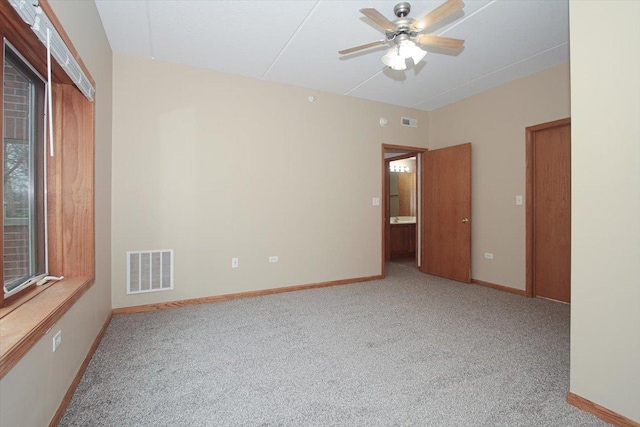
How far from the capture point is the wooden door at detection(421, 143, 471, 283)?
4.41 m

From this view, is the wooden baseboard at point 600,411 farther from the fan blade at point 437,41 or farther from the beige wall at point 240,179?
the beige wall at point 240,179

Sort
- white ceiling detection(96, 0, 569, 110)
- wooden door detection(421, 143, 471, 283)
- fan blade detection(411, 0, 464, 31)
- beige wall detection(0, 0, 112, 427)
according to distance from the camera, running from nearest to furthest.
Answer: beige wall detection(0, 0, 112, 427) → fan blade detection(411, 0, 464, 31) → white ceiling detection(96, 0, 569, 110) → wooden door detection(421, 143, 471, 283)

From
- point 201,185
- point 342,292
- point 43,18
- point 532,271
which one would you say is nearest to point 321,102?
point 201,185

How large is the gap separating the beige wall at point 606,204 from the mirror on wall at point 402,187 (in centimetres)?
551

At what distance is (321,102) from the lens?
421cm

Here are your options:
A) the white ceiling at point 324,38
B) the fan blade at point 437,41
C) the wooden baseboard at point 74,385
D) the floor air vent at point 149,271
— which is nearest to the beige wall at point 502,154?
the white ceiling at point 324,38

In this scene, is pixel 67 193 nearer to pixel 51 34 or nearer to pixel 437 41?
pixel 51 34

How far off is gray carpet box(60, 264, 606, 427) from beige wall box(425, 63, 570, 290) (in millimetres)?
849

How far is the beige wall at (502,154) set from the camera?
11.9 feet

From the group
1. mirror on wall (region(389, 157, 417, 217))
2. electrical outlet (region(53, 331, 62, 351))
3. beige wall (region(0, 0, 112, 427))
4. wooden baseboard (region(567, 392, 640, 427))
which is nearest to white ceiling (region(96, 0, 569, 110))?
beige wall (region(0, 0, 112, 427))

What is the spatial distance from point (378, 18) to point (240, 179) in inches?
91.5

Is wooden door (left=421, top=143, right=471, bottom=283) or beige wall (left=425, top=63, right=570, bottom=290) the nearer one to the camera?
beige wall (left=425, top=63, right=570, bottom=290)

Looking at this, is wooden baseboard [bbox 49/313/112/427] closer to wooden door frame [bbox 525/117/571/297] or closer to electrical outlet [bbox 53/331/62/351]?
electrical outlet [bbox 53/331/62/351]

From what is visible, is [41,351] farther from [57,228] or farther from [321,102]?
[321,102]
